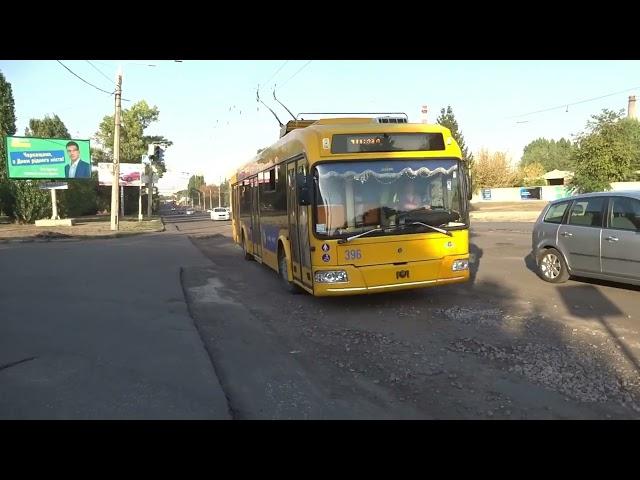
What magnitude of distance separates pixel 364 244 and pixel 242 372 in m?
3.01

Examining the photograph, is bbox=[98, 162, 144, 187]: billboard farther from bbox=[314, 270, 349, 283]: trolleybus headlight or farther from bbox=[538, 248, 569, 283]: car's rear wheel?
bbox=[314, 270, 349, 283]: trolleybus headlight

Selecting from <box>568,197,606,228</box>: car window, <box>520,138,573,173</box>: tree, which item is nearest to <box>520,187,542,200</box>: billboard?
<box>520,138,573,173</box>: tree

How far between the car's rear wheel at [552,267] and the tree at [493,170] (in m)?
64.8

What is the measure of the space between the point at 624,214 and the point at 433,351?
4.56 meters

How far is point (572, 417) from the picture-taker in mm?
3838

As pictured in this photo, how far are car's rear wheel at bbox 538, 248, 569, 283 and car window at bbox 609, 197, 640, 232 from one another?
1.27 meters

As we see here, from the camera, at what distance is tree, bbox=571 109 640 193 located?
32.7 m

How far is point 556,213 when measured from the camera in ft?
31.0

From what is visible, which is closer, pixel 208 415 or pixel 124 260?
pixel 208 415

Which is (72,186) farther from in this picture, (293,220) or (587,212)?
(587,212)

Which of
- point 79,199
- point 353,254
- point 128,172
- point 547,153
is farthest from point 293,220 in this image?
point 547,153
